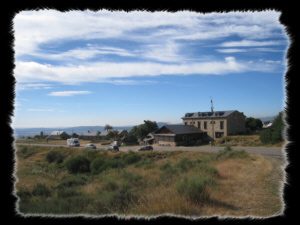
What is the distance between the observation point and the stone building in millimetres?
29030

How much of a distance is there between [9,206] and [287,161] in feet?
8.53


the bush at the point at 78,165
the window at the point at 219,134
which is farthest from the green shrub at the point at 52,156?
the window at the point at 219,134

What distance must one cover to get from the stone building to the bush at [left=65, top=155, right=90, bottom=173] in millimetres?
14115

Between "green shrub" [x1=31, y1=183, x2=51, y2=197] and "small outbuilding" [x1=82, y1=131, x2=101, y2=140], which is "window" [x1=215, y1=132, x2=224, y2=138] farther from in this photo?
"small outbuilding" [x1=82, y1=131, x2=101, y2=140]

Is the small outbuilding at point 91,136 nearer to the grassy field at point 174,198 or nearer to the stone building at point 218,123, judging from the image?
the stone building at point 218,123

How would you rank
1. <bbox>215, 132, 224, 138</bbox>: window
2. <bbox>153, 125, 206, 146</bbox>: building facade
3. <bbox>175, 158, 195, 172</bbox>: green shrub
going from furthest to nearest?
<bbox>153, 125, 206, 146</bbox>: building facade < <bbox>215, 132, 224, 138</bbox>: window < <bbox>175, 158, 195, 172</bbox>: green shrub

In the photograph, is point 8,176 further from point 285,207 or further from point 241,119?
point 241,119

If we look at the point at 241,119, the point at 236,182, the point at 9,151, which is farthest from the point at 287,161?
the point at 241,119

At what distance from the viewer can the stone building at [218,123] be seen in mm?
29030

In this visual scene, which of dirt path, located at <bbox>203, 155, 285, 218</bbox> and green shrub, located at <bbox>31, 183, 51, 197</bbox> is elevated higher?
dirt path, located at <bbox>203, 155, 285, 218</bbox>

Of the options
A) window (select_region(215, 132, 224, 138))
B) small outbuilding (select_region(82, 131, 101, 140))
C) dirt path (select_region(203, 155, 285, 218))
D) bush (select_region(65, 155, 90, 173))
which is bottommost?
bush (select_region(65, 155, 90, 173))

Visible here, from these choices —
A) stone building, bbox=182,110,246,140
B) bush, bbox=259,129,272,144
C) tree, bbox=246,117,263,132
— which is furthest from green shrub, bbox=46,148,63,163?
tree, bbox=246,117,263,132

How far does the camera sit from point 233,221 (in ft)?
6.36

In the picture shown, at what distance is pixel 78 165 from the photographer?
78.6 ft
